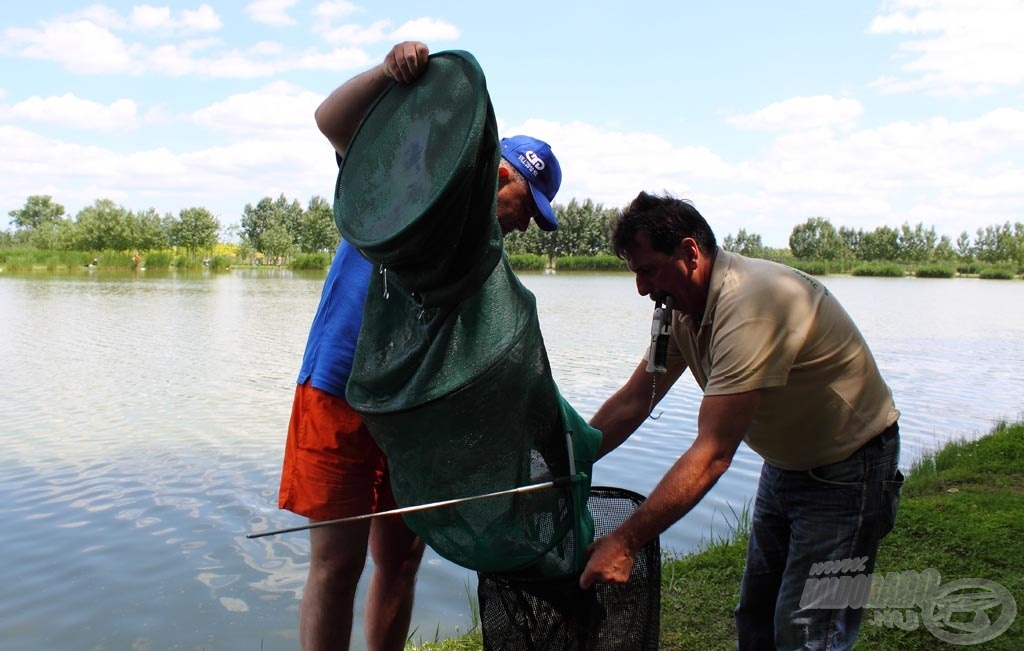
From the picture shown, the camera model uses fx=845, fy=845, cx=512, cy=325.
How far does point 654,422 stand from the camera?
10625 millimetres

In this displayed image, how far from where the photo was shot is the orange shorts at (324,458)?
9.49 ft

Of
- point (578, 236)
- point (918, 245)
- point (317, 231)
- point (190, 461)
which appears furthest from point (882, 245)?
point (190, 461)

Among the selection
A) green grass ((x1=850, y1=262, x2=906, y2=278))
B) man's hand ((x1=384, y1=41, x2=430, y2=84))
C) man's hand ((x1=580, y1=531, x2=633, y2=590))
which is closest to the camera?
man's hand ((x1=384, y1=41, x2=430, y2=84))

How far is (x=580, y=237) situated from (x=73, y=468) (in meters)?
74.3

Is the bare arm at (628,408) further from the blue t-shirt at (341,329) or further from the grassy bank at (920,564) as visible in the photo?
the grassy bank at (920,564)

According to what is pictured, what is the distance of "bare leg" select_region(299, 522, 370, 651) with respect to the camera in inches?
116

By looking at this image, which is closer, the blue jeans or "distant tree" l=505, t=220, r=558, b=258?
the blue jeans

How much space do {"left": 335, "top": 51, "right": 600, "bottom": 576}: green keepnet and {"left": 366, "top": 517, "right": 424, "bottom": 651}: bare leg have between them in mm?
895

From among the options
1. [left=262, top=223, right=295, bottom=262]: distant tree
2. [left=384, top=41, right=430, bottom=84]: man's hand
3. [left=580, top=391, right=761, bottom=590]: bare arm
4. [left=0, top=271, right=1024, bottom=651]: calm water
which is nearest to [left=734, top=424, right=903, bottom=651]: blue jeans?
[left=580, top=391, right=761, bottom=590]: bare arm

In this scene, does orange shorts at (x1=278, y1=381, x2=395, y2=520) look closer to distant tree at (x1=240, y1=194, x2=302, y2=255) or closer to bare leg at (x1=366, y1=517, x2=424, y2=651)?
bare leg at (x1=366, y1=517, x2=424, y2=651)

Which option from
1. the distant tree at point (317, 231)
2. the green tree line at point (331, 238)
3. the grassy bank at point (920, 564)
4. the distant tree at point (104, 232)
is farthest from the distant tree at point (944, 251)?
the grassy bank at point (920, 564)

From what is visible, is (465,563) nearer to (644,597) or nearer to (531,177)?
(644,597)

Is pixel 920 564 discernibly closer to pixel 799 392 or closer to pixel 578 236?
pixel 799 392

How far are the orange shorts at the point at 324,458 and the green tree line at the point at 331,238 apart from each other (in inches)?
1964
